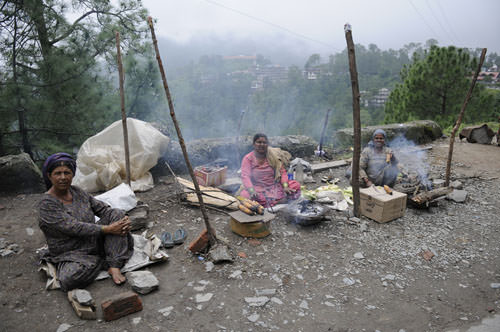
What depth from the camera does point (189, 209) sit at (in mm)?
4750

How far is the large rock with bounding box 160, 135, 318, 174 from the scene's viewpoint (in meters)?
6.29

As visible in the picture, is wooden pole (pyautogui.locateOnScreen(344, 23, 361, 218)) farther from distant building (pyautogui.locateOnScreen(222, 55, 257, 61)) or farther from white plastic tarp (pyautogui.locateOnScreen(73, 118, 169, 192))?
distant building (pyautogui.locateOnScreen(222, 55, 257, 61))

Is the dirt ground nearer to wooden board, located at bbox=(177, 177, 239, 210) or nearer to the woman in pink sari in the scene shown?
wooden board, located at bbox=(177, 177, 239, 210)

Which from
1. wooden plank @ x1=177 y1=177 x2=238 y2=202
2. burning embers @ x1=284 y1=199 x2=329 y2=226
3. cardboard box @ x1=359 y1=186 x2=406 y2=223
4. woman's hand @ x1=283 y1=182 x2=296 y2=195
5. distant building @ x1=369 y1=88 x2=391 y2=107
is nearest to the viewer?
burning embers @ x1=284 y1=199 x2=329 y2=226

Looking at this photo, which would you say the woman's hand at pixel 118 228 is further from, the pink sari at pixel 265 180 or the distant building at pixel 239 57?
the distant building at pixel 239 57

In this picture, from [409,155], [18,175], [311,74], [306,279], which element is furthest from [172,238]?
[311,74]

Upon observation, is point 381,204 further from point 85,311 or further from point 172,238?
point 85,311

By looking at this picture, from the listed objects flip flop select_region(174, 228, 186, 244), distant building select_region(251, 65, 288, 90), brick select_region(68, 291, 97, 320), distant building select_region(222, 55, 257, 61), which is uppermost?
distant building select_region(222, 55, 257, 61)

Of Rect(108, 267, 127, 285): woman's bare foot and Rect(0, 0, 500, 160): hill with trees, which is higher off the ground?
Rect(0, 0, 500, 160): hill with trees

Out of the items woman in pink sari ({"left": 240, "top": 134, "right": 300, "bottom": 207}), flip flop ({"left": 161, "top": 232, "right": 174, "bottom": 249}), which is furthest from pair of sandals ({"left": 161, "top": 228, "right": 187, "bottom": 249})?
woman in pink sari ({"left": 240, "top": 134, "right": 300, "bottom": 207})

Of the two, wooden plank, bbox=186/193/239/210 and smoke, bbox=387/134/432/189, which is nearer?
wooden plank, bbox=186/193/239/210

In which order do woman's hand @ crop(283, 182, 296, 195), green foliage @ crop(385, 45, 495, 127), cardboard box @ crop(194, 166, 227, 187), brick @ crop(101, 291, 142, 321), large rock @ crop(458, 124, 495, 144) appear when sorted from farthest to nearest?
1. green foliage @ crop(385, 45, 495, 127)
2. large rock @ crop(458, 124, 495, 144)
3. cardboard box @ crop(194, 166, 227, 187)
4. woman's hand @ crop(283, 182, 296, 195)
5. brick @ crop(101, 291, 142, 321)

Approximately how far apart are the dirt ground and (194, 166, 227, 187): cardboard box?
771 millimetres

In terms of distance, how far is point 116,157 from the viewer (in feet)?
17.7
